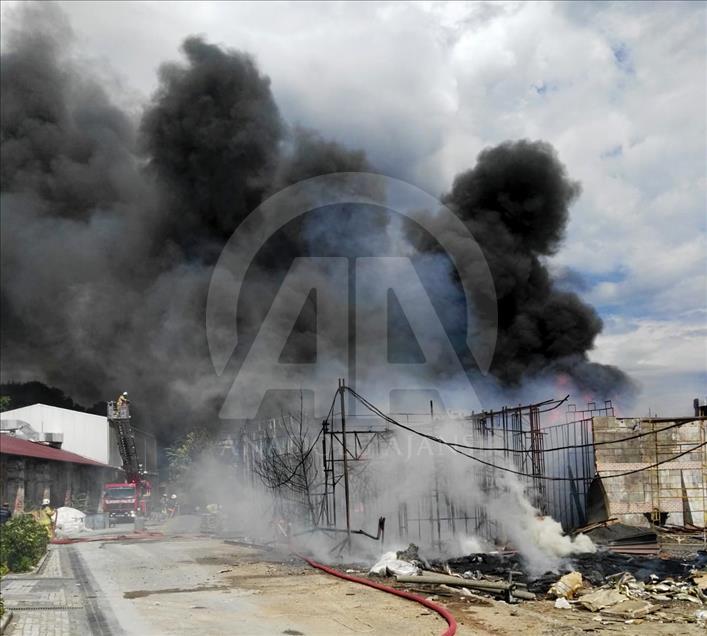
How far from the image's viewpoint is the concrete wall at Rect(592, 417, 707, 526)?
55.4 ft

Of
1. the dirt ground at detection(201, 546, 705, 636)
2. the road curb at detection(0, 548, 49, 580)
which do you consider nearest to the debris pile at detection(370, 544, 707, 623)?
the dirt ground at detection(201, 546, 705, 636)

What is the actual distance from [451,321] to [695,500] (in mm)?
13286

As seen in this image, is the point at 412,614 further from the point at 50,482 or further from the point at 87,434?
the point at 87,434

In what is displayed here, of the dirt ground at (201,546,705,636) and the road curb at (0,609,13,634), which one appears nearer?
the road curb at (0,609,13,634)

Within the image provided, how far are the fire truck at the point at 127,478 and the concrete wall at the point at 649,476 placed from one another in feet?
65.1

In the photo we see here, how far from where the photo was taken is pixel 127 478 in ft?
102

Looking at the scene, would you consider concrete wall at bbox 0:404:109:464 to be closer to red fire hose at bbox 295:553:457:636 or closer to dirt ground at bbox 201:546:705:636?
red fire hose at bbox 295:553:457:636

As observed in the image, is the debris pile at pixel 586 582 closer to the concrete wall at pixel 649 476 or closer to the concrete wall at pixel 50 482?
the concrete wall at pixel 649 476

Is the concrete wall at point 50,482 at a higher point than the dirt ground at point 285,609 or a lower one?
→ higher

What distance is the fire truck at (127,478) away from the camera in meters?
29.1

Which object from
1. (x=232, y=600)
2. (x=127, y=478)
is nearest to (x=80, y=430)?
(x=127, y=478)

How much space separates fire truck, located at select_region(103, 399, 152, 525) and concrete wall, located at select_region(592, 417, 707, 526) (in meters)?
19.8

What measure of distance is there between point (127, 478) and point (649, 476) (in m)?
22.5

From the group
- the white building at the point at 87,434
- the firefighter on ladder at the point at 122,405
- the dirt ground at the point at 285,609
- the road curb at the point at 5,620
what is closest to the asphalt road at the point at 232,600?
the dirt ground at the point at 285,609
